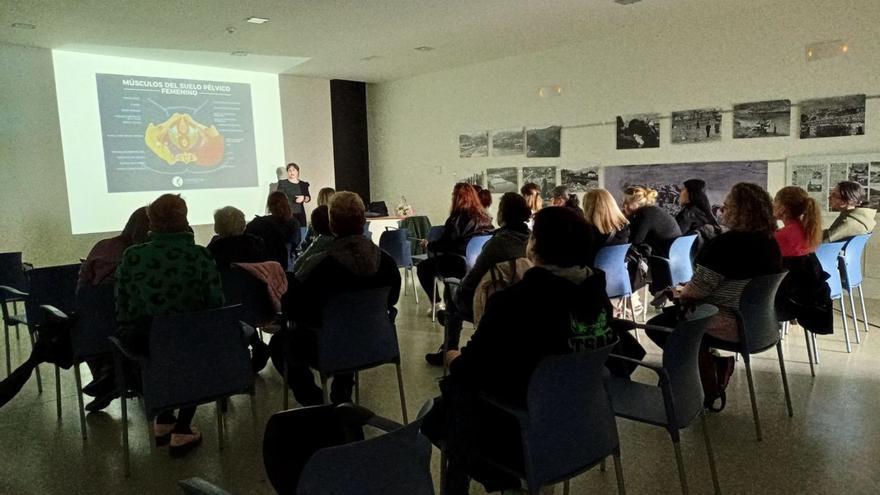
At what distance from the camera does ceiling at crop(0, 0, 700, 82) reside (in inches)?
228

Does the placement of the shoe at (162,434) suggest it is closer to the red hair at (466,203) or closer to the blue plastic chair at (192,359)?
the blue plastic chair at (192,359)

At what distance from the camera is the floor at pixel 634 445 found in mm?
2512

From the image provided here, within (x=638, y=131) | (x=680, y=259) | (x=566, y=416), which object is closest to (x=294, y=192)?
(x=638, y=131)

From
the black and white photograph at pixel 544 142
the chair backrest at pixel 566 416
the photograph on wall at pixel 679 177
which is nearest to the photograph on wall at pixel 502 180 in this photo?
the black and white photograph at pixel 544 142

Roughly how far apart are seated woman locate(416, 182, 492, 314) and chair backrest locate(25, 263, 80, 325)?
246 centimetres

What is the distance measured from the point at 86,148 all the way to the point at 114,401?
17.6 ft

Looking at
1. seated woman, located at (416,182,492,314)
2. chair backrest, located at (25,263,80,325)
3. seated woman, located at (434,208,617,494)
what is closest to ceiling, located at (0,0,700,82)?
seated woman, located at (416,182,492,314)

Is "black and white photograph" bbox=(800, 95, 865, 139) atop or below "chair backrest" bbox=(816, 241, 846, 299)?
atop

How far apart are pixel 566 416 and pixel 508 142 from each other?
7.36m

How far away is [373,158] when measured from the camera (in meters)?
10.9

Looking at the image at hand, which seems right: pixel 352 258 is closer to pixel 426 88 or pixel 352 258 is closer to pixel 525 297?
pixel 525 297

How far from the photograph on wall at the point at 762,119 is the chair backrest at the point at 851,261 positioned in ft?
7.65

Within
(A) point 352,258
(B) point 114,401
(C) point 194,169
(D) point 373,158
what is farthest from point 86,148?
(A) point 352,258

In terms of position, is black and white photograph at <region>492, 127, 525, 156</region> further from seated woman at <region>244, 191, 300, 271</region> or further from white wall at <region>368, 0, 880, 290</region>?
seated woman at <region>244, 191, 300, 271</region>
